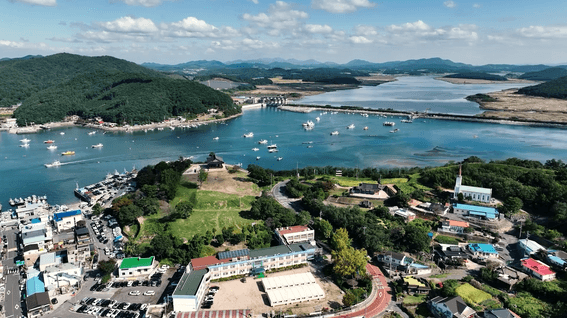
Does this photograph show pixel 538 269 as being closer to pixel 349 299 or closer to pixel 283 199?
pixel 349 299

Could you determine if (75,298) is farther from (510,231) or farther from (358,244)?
(510,231)

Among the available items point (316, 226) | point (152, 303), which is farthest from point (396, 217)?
point (152, 303)

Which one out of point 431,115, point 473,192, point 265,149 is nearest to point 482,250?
point 473,192

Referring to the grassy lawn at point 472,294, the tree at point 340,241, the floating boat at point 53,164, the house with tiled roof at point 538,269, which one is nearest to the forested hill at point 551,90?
the house with tiled roof at point 538,269

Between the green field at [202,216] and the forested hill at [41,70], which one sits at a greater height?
the forested hill at [41,70]

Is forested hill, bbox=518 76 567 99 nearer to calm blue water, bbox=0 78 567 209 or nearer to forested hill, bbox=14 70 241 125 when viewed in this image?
calm blue water, bbox=0 78 567 209

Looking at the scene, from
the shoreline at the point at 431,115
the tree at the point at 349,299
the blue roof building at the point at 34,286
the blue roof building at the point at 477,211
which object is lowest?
the blue roof building at the point at 34,286

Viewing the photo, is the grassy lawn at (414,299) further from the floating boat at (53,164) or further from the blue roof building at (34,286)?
the floating boat at (53,164)
